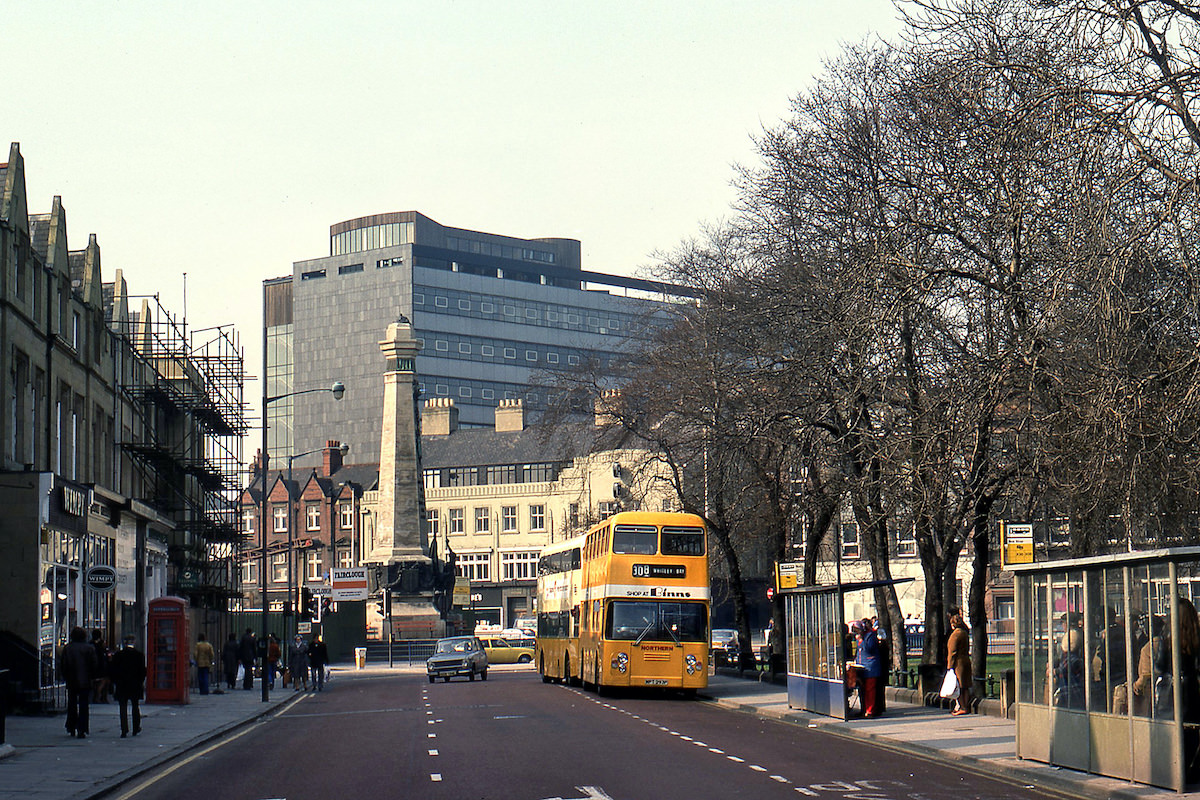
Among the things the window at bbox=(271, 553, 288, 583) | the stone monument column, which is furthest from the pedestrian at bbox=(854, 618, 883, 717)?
the window at bbox=(271, 553, 288, 583)

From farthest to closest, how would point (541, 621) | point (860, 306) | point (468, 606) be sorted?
point (468, 606)
point (541, 621)
point (860, 306)

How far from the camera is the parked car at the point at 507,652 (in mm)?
80062

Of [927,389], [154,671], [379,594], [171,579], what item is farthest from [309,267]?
[927,389]

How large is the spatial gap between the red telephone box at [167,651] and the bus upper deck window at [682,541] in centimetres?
1182

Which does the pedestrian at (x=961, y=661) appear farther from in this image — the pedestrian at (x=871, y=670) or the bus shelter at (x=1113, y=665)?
the bus shelter at (x=1113, y=665)

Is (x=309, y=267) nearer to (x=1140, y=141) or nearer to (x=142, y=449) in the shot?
(x=142, y=449)

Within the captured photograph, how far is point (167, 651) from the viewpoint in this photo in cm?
3909

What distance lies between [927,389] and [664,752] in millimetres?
8635

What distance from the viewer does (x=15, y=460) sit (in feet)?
110

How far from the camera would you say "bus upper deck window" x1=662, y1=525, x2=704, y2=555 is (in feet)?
126

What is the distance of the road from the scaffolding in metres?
18.8

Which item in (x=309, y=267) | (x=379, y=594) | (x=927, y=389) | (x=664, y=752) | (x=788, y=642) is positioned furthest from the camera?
(x=309, y=267)

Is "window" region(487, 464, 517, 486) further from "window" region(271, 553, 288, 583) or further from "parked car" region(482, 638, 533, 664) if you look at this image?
"parked car" region(482, 638, 533, 664)

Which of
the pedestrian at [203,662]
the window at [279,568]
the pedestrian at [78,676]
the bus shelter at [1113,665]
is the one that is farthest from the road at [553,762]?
the window at [279,568]
